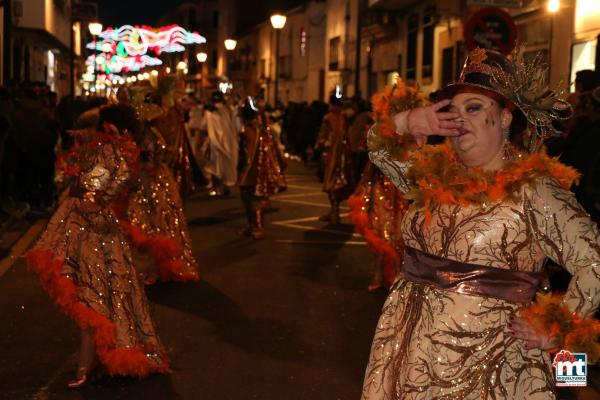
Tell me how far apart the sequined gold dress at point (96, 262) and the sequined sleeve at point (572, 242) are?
3421 mm

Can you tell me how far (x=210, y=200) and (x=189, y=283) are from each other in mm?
8765

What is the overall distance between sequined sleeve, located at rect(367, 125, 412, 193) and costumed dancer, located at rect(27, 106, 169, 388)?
266 cm

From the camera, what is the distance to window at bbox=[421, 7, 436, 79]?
2772 centimetres

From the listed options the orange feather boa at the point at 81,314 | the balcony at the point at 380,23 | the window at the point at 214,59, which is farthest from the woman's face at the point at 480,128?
the window at the point at 214,59

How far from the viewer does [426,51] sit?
28.6 m

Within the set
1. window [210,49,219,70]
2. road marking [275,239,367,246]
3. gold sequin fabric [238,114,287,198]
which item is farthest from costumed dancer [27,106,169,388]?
window [210,49,219,70]

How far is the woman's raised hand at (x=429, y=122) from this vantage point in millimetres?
3459

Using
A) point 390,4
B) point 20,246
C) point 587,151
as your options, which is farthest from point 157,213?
point 390,4

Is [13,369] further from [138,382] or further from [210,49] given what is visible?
[210,49]

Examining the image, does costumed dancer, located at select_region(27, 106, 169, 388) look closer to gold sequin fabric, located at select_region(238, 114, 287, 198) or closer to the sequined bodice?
the sequined bodice

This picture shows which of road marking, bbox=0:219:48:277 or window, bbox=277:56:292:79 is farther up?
window, bbox=277:56:292:79

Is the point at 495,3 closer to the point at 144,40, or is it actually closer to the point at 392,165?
the point at 392,165

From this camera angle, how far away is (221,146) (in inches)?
781

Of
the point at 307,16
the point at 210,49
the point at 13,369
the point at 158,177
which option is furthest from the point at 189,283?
the point at 210,49
